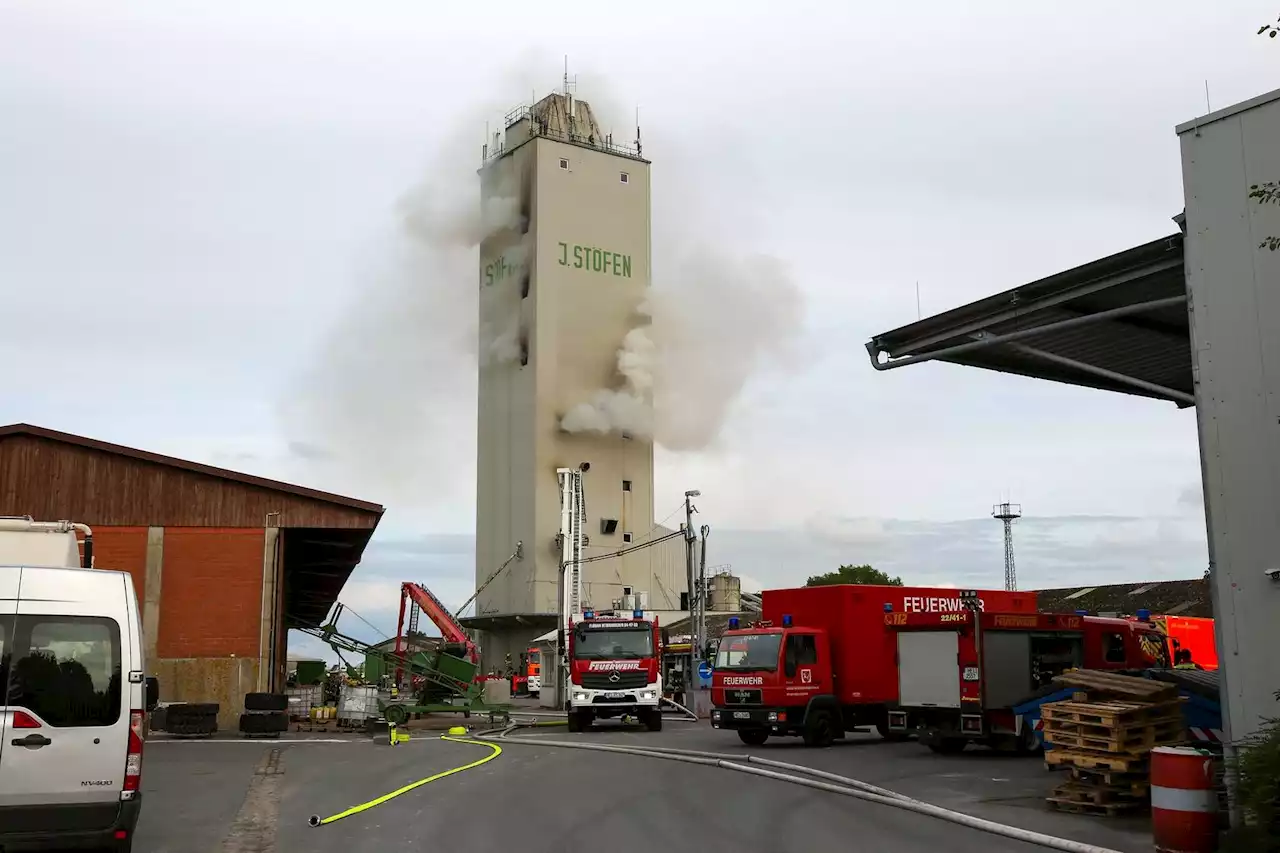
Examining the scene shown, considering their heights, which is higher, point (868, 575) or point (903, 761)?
point (868, 575)

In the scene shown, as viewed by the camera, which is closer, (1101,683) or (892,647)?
(1101,683)

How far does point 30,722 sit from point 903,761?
14.0 metres

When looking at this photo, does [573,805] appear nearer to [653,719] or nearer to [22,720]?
[22,720]

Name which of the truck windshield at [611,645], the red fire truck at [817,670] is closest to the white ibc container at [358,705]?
the truck windshield at [611,645]

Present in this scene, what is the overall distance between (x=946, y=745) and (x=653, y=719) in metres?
9.24

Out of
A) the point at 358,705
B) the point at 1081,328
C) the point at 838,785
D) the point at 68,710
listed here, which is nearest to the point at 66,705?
the point at 68,710

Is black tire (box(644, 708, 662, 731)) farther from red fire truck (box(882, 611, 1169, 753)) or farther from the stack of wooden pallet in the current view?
the stack of wooden pallet

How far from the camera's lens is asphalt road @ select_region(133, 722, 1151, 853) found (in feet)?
36.5

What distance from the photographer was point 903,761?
19.2m

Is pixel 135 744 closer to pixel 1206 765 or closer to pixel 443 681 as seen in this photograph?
pixel 1206 765

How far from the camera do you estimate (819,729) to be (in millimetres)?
22422

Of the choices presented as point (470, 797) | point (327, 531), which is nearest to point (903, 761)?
point (470, 797)

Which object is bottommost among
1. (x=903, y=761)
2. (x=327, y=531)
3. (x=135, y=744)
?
(x=903, y=761)

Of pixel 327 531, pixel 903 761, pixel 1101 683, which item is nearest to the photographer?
pixel 1101 683
